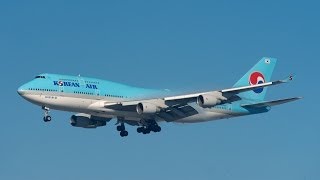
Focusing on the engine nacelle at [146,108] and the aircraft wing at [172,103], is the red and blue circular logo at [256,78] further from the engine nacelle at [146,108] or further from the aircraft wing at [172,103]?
the engine nacelle at [146,108]

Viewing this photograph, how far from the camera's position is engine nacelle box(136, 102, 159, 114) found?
8169cm

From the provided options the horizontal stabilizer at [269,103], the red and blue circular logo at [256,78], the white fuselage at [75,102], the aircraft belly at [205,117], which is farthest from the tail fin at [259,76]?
the white fuselage at [75,102]

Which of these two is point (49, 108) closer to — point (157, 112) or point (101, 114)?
point (101, 114)

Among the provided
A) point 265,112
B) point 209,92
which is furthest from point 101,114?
point 265,112

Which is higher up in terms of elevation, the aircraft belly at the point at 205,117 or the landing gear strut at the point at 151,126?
the aircraft belly at the point at 205,117

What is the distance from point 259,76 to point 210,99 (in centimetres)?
1857

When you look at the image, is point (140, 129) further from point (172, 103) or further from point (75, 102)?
point (75, 102)

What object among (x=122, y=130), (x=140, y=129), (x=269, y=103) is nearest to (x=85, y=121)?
(x=122, y=130)

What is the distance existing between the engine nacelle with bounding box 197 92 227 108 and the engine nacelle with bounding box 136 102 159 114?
4.65m

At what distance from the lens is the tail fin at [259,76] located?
311 ft

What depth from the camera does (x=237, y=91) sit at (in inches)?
3152

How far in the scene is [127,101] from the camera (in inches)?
3280

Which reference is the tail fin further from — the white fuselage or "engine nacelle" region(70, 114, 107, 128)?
"engine nacelle" region(70, 114, 107, 128)

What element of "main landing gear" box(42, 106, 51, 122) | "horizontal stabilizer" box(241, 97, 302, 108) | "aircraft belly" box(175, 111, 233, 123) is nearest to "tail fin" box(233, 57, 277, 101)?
"horizontal stabilizer" box(241, 97, 302, 108)
